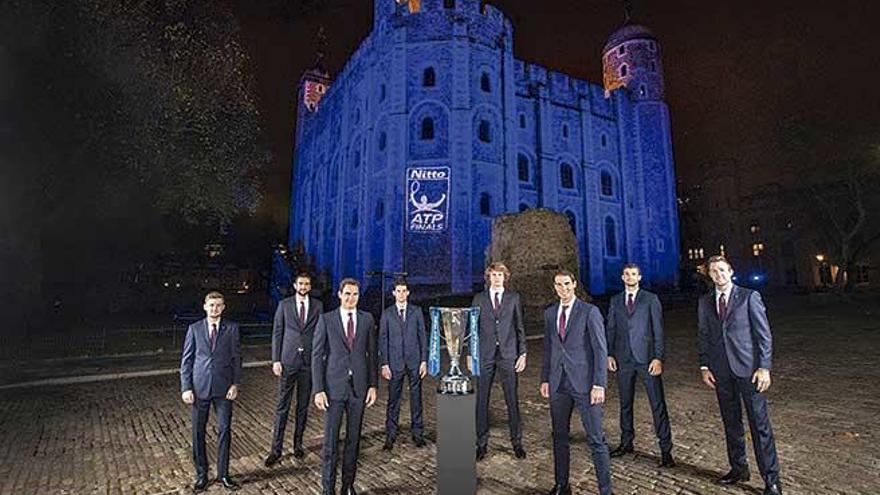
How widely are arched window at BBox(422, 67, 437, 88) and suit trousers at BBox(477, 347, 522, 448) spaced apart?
26501 mm

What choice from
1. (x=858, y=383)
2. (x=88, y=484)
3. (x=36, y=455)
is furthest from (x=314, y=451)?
(x=858, y=383)

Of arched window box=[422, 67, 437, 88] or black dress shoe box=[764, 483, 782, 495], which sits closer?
black dress shoe box=[764, 483, 782, 495]

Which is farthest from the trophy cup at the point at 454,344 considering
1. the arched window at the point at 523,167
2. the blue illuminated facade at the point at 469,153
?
the arched window at the point at 523,167

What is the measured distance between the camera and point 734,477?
13.0 ft

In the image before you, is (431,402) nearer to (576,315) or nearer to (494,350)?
(494,350)

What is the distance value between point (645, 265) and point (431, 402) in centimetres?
3598

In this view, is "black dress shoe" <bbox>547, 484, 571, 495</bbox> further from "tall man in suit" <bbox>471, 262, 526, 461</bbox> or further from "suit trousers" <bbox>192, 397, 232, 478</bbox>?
"suit trousers" <bbox>192, 397, 232, 478</bbox>

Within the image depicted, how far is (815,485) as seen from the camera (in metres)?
3.84

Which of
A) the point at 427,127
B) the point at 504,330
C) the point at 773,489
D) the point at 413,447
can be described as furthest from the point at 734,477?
the point at 427,127

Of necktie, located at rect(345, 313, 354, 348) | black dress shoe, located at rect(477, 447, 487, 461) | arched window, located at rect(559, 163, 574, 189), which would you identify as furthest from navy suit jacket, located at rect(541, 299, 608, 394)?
arched window, located at rect(559, 163, 574, 189)

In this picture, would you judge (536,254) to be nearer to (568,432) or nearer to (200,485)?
(568,432)

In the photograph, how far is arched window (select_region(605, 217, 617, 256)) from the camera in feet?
Result: 125

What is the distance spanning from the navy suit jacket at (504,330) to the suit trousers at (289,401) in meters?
2.16

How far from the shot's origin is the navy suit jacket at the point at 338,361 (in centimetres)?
393
